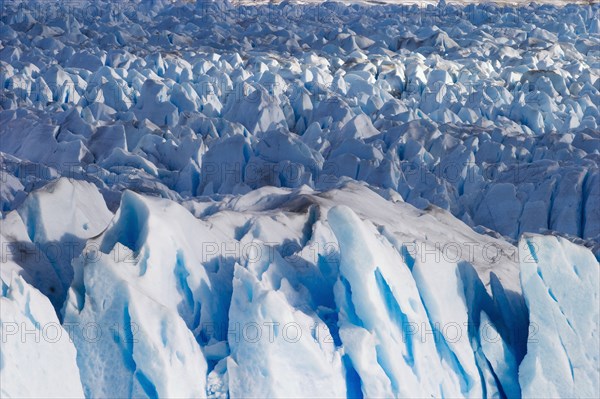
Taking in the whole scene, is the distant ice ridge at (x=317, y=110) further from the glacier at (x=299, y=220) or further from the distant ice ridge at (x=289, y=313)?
the distant ice ridge at (x=289, y=313)

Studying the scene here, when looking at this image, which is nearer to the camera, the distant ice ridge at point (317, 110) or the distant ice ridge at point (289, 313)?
the distant ice ridge at point (289, 313)

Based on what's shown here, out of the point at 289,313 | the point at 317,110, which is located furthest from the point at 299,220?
the point at 317,110

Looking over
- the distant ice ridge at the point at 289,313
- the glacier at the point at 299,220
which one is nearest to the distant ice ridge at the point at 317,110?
the glacier at the point at 299,220

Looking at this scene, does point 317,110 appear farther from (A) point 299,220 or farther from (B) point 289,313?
(B) point 289,313

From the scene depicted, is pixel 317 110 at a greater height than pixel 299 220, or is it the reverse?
pixel 299 220

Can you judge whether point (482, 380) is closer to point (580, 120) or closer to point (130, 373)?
point (130, 373)

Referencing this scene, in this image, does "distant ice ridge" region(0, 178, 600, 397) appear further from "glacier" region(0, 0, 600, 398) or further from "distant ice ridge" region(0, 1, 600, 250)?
Result: "distant ice ridge" region(0, 1, 600, 250)

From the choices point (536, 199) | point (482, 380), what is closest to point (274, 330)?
point (482, 380)
